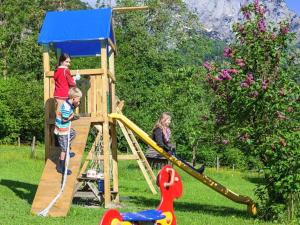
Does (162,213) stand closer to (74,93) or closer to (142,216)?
(142,216)

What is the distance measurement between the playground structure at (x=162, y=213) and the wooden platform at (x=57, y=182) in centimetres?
243

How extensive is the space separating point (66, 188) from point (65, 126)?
117 cm

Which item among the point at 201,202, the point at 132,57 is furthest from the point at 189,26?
the point at 201,202

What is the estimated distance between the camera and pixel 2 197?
1115 cm

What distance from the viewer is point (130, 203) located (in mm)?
12109

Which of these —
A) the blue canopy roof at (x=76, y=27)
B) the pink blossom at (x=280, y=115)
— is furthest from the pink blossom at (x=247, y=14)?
the blue canopy roof at (x=76, y=27)

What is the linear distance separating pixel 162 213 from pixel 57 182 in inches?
136

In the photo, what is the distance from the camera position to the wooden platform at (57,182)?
9023mm

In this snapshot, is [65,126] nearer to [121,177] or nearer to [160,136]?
[160,136]

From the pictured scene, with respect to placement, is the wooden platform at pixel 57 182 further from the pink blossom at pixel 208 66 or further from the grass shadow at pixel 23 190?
the pink blossom at pixel 208 66

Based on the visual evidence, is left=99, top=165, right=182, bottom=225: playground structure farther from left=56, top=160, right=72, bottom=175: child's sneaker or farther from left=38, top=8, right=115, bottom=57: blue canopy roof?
left=38, top=8, right=115, bottom=57: blue canopy roof

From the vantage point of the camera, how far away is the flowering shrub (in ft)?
30.5

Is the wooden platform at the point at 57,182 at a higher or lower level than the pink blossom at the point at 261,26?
lower

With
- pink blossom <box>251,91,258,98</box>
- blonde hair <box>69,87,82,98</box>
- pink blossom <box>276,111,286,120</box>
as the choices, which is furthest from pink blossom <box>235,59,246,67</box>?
blonde hair <box>69,87,82,98</box>
